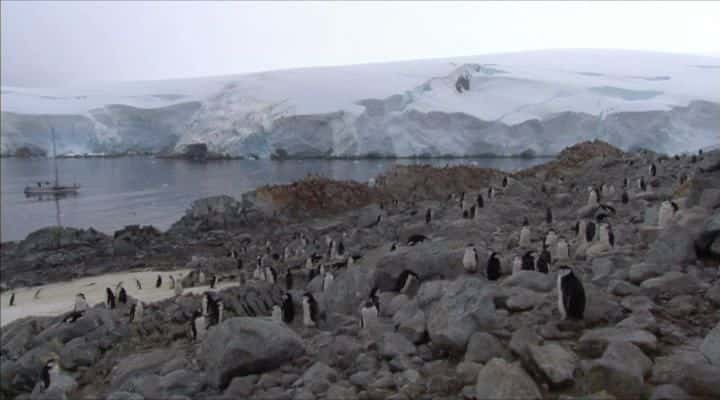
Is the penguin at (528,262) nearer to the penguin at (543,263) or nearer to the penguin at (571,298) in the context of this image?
the penguin at (543,263)

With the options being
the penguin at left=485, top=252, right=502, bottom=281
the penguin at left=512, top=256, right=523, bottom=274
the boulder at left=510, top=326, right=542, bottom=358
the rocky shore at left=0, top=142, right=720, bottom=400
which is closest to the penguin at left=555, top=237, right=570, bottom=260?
the rocky shore at left=0, top=142, right=720, bottom=400

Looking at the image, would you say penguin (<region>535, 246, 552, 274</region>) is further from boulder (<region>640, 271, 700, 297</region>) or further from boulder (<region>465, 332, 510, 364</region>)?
boulder (<region>465, 332, 510, 364</region>)

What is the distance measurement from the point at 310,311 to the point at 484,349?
267 cm

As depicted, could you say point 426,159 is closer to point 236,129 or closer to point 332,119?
point 332,119

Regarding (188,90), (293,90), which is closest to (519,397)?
(293,90)

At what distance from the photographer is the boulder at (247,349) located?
4.20 metres

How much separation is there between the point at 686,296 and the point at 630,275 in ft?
1.85

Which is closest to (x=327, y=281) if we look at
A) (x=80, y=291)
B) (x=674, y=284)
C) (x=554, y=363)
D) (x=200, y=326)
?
(x=200, y=326)

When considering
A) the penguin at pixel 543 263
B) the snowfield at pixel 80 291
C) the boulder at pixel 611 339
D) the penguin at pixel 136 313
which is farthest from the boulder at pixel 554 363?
the snowfield at pixel 80 291

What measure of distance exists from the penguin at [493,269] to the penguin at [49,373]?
4.18 m

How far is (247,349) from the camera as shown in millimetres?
4215

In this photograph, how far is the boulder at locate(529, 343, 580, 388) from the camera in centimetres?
320

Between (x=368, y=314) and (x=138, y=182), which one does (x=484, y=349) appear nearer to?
(x=368, y=314)

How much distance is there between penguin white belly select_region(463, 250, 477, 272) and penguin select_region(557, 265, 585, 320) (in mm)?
1843
